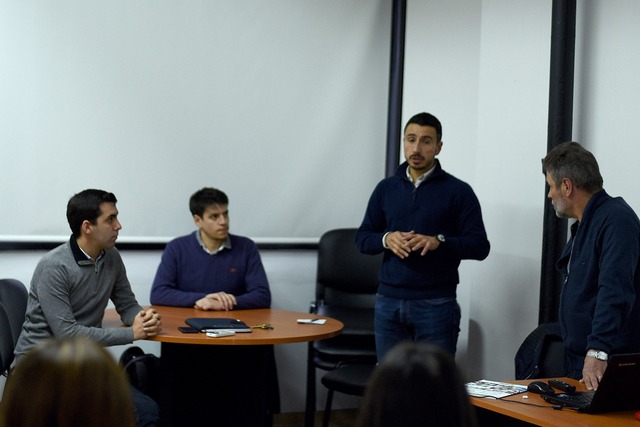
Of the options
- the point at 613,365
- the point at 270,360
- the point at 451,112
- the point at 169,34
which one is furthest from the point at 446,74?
A: the point at 613,365

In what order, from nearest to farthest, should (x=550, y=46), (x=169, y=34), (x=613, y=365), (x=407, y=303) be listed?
(x=613, y=365)
(x=407, y=303)
(x=550, y=46)
(x=169, y=34)

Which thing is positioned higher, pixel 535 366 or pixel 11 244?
pixel 11 244

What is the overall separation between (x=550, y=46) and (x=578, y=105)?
352 mm

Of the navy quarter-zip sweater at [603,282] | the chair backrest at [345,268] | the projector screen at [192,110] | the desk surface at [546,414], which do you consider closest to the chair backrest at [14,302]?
the projector screen at [192,110]

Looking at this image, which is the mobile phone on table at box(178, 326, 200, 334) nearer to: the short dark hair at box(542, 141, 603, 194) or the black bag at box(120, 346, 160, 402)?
the black bag at box(120, 346, 160, 402)

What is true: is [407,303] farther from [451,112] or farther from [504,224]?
[451,112]

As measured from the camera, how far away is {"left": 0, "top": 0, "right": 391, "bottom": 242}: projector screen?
4676 mm

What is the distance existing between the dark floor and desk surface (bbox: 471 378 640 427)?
106 inches

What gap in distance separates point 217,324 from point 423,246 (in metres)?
1.01

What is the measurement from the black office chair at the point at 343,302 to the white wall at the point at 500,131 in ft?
0.96

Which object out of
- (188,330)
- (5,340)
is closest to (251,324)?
(188,330)

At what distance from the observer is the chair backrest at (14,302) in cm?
387

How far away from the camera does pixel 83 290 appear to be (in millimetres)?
3670

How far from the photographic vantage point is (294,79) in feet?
17.8
